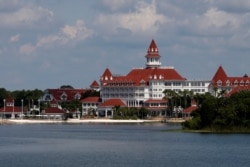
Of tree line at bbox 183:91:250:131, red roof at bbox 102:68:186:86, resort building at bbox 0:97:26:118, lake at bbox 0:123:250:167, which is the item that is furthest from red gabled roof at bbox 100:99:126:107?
lake at bbox 0:123:250:167

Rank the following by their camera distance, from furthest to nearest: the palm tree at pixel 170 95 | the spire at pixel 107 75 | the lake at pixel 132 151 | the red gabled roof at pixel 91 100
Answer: the spire at pixel 107 75 → the red gabled roof at pixel 91 100 → the palm tree at pixel 170 95 → the lake at pixel 132 151

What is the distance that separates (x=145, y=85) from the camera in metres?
191

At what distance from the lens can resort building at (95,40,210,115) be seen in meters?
190

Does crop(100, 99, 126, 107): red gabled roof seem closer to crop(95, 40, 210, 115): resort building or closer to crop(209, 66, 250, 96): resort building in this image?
crop(95, 40, 210, 115): resort building

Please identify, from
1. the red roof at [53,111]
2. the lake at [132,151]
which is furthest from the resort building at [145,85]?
the lake at [132,151]

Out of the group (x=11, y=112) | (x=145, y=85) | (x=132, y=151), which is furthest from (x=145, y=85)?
(x=132, y=151)

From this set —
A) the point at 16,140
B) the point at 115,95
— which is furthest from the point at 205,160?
the point at 115,95

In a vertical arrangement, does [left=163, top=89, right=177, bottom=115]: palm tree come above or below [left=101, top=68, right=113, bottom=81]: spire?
below

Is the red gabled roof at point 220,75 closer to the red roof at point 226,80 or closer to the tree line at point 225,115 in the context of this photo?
the red roof at point 226,80

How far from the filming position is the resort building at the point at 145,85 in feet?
625

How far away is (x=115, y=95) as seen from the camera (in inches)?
7697

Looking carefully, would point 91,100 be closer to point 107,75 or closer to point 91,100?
point 91,100

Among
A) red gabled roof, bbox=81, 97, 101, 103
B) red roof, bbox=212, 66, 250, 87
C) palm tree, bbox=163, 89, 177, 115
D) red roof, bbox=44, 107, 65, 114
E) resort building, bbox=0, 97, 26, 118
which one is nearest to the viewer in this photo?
palm tree, bbox=163, 89, 177, 115

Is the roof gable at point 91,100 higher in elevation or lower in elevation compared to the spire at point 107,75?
lower
